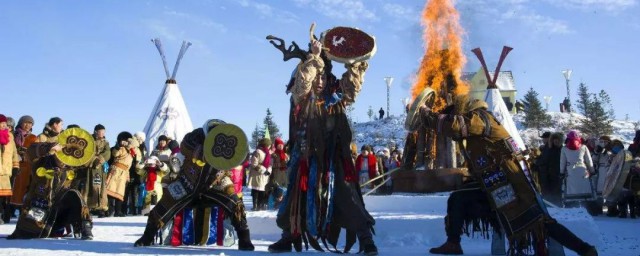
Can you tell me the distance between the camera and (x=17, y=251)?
4910 millimetres

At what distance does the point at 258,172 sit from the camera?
12211 millimetres

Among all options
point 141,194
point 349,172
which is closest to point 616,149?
point 349,172

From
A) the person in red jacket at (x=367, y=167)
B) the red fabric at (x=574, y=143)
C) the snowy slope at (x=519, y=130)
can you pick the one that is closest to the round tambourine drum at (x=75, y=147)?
the red fabric at (x=574, y=143)

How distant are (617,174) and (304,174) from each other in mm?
6309

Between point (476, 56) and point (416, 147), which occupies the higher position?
point (476, 56)

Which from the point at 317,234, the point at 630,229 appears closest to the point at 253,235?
the point at 317,234

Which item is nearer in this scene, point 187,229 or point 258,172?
point 187,229

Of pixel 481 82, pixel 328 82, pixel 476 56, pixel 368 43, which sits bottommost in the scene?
pixel 328 82

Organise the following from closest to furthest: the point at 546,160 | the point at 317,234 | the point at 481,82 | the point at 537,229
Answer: the point at 537,229 → the point at 317,234 → the point at 546,160 → the point at 481,82

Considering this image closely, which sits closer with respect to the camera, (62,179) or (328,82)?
(328,82)

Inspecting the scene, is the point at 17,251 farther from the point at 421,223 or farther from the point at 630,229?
the point at 630,229

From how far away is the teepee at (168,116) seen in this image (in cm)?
2464

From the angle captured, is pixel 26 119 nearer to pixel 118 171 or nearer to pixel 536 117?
pixel 118 171

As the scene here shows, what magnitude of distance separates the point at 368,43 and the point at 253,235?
277cm
